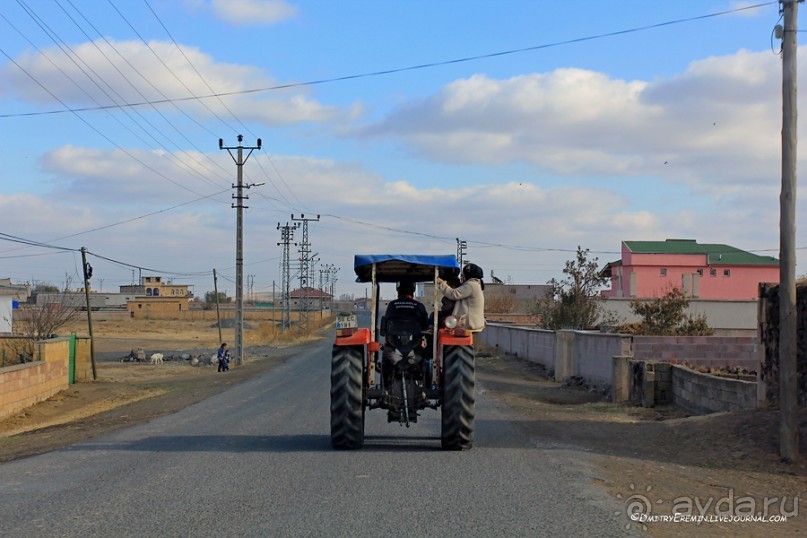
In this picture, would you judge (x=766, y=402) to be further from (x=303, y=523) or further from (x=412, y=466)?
(x=303, y=523)

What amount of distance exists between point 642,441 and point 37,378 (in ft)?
68.1

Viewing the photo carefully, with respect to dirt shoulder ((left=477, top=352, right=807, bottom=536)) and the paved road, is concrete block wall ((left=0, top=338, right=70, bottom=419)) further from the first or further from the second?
dirt shoulder ((left=477, top=352, right=807, bottom=536))

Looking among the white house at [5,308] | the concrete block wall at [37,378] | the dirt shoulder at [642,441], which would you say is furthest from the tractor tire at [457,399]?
the white house at [5,308]

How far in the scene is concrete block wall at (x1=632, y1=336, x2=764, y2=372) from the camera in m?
22.0

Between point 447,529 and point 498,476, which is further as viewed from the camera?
point 498,476

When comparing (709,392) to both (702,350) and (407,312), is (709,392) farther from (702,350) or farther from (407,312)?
(407,312)

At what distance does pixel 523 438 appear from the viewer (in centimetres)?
1427

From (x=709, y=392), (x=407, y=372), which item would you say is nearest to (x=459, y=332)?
(x=407, y=372)

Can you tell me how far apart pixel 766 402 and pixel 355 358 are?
6.95 metres

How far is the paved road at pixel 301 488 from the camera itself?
7.79m

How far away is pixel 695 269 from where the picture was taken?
67562mm

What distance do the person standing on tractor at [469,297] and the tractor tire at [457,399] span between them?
0.50m

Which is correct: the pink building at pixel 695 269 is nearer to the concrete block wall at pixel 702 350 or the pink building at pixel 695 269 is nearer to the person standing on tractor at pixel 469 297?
the concrete block wall at pixel 702 350

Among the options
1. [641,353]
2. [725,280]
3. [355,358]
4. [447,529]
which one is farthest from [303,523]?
[725,280]
